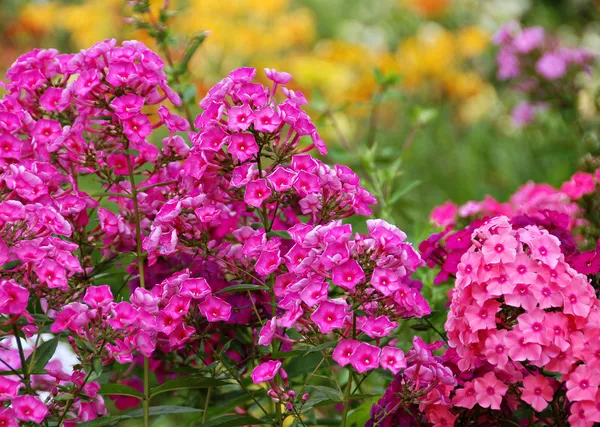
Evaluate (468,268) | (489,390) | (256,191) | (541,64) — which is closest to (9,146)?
(256,191)

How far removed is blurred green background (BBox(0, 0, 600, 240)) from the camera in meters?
4.12

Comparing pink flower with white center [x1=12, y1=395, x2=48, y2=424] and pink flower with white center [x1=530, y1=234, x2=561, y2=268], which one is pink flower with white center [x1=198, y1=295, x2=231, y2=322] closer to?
pink flower with white center [x1=12, y1=395, x2=48, y2=424]

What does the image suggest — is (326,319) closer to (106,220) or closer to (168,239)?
(168,239)

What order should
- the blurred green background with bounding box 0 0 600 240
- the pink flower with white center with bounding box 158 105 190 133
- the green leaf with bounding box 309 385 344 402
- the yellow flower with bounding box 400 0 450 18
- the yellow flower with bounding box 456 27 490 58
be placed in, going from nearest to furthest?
1. the green leaf with bounding box 309 385 344 402
2. the pink flower with white center with bounding box 158 105 190 133
3. the blurred green background with bounding box 0 0 600 240
4. the yellow flower with bounding box 456 27 490 58
5. the yellow flower with bounding box 400 0 450 18

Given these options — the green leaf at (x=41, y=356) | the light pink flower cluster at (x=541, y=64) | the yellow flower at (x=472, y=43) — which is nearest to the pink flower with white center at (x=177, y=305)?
the green leaf at (x=41, y=356)

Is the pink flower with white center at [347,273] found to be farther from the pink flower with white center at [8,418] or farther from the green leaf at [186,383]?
the pink flower with white center at [8,418]

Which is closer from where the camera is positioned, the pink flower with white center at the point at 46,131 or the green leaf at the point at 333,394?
the green leaf at the point at 333,394

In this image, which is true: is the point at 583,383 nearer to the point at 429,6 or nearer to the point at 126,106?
the point at 126,106

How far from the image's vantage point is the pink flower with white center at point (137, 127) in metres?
1.50

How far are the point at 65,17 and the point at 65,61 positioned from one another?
15.9ft

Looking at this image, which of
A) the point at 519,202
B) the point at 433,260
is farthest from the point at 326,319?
the point at 519,202

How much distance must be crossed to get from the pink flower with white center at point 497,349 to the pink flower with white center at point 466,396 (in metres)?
0.08

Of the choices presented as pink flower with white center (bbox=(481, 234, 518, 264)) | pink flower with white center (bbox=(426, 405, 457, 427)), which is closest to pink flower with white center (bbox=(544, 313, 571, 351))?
pink flower with white center (bbox=(481, 234, 518, 264))

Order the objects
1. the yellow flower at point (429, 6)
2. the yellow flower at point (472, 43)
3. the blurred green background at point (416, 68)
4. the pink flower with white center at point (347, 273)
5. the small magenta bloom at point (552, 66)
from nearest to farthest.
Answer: the pink flower with white center at point (347, 273) < the small magenta bloom at point (552, 66) < the blurred green background at point (416, 68) < the yellow flower at point (472, 43) < the yellow flower at point (429, 6)
